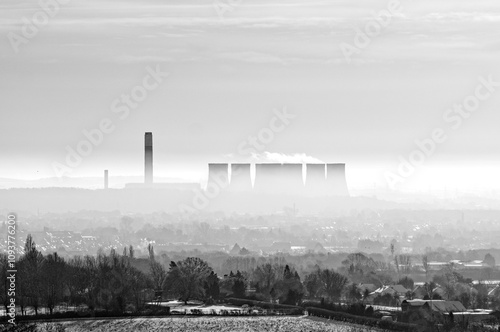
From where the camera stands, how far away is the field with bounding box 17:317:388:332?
5591cm

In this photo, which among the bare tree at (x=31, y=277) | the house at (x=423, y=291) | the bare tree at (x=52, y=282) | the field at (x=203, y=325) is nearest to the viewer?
the field at (x=203, y=325)

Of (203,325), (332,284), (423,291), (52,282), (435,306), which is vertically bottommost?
(203,325)

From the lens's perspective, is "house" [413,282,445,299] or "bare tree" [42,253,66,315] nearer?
"bare tree" [42,253,66,315]

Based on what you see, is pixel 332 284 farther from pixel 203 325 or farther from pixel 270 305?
pixel 203 325

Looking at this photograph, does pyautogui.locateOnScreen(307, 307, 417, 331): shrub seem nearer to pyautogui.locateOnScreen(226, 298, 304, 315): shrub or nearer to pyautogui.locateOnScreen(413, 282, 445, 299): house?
pyautogui.locateOnScreen(226, 298, 304, 315): shrub

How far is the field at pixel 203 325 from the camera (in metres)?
55.9

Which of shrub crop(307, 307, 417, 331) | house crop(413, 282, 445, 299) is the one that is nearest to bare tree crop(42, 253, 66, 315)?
shrub crop(307, 307, 417, 331)

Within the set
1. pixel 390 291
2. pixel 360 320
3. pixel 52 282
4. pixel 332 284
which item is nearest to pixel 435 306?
pixel 360 320

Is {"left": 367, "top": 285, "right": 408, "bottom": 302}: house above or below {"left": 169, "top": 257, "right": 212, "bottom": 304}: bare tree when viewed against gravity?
below

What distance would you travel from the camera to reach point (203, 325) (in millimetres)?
56781

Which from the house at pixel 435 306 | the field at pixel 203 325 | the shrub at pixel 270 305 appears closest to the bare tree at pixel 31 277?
the field at pixel 203 325

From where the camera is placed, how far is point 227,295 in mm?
70562

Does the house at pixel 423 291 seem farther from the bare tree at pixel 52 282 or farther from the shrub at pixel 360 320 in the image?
the bare tree at pixel 52 282

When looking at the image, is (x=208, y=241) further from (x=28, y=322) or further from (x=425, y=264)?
(x=28, y=322)
